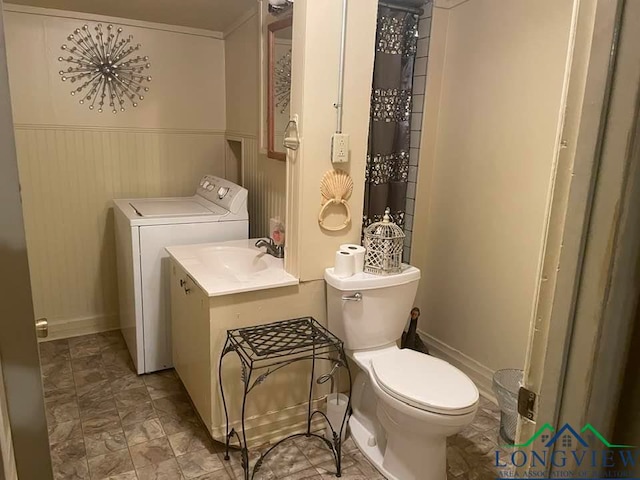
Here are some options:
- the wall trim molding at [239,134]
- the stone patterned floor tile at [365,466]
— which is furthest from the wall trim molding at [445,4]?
the stone patterned floor tile at [365,466]

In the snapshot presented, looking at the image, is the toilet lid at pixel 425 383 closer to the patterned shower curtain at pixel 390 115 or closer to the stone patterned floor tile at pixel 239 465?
the stone patterned floor tile at pixel 239 465

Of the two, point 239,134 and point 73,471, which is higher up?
point 239,134

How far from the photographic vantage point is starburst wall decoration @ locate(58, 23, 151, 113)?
9.73ft

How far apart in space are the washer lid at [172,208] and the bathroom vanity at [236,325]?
0.34m

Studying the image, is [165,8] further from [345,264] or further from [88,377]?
[88,377]

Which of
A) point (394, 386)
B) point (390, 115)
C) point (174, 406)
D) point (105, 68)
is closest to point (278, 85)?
point (390, 115)

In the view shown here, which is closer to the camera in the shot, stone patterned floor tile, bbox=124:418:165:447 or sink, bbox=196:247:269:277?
stone patterned floor tile, bbox=124:418:165:447

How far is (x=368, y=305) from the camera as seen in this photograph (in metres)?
2.11

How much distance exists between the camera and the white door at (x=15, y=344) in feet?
2.77

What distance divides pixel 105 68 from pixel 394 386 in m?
2.64

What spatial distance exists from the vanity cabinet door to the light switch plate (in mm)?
809

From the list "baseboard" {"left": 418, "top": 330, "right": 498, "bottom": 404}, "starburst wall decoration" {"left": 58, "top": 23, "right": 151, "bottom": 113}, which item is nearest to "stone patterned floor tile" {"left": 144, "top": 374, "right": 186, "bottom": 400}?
"baseboard" {"left": 418, "top": 330, "right": 498, "bottom": 404}

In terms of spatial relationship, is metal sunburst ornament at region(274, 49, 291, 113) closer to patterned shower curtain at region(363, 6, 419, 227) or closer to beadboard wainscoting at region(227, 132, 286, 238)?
beadboard wainscoting at region(227, 132, 286, 238)

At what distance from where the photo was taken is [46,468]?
39.3 inches
